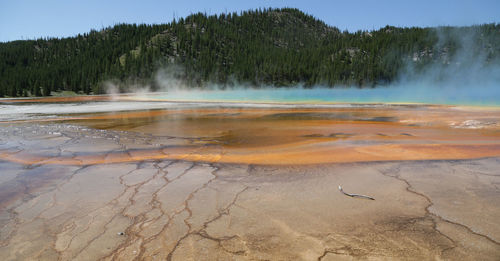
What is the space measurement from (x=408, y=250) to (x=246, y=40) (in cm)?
13528

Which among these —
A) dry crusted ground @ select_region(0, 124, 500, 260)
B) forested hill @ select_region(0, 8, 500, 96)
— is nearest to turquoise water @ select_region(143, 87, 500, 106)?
dry crusted ground @ select_region(0, 124, 500, 260)

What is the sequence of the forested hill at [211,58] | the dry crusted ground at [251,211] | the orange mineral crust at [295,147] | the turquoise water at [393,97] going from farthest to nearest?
the forested hill at [211,58] → the turquoise water at [393,97] → the orange mineral crust at [295,147] → the dry crusted ground at [251,211]

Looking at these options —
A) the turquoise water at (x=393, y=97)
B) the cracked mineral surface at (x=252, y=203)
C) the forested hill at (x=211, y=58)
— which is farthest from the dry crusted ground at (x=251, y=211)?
the forested hill at (x=211, y=58)

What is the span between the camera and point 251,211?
347 centimetres

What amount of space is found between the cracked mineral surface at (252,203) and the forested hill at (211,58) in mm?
74304

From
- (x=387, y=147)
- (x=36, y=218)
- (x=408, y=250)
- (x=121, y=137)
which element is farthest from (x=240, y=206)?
(x=121, y=137)

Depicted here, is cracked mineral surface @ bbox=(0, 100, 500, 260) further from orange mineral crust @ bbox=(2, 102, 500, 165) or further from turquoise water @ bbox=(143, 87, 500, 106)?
turquoise water @ bbox=(143, 87, 500, 106)

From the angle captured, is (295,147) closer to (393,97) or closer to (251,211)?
(251,211)

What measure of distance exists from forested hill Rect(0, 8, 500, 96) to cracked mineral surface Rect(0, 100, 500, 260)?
74304mm

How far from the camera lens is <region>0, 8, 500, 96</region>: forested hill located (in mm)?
80438

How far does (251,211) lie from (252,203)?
0.24 metres

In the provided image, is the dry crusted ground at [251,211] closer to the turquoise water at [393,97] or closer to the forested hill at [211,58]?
the turquoise water at [393,97]

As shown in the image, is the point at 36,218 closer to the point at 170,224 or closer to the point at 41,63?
the point at 170,224

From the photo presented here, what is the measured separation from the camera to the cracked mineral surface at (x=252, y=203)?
271 cm
